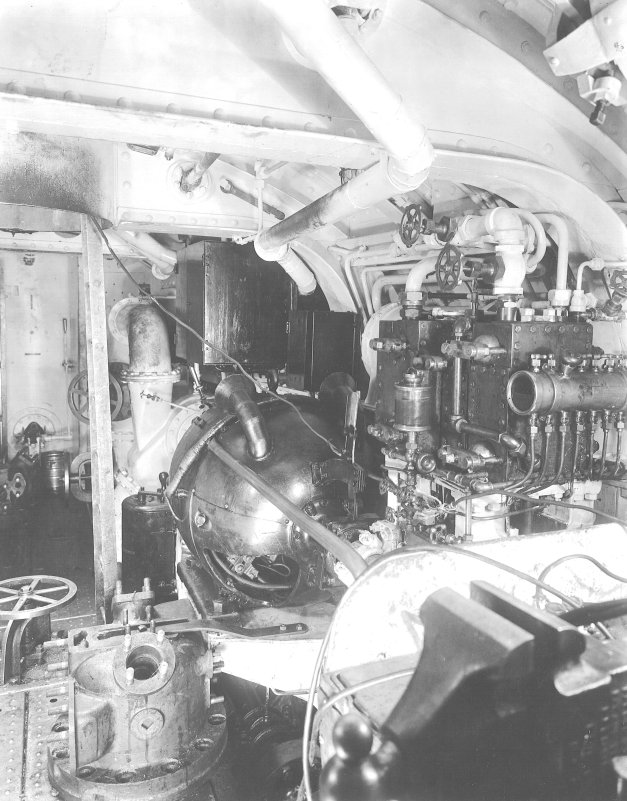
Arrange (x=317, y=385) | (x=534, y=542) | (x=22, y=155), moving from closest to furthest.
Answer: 1. (x=534, y=542)
2. (x=22, y=155)
3. (x=317, y=385)

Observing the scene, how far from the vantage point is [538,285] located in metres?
3.56

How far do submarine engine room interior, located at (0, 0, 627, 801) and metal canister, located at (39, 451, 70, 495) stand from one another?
1855 mm

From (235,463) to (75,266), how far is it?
15.9ft

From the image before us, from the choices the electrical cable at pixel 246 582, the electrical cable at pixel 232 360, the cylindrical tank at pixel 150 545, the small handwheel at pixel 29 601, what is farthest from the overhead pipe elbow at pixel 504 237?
the cylindrical tank at pixel 150 545

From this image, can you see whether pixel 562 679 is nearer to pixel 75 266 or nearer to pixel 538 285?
pixel 538 285

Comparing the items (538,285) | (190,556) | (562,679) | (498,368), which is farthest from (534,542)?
(190,556)

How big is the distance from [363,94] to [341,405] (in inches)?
116

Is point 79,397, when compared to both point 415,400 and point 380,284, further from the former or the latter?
point 415,400

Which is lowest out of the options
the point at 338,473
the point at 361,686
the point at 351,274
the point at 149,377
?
the point at 338,473

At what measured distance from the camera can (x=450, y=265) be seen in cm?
320

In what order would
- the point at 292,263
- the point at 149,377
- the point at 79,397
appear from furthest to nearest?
1. the point at 79,397
2. the point at 149,377
3. the point at 292,263

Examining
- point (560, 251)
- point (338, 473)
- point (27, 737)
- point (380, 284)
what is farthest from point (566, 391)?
point (27, 737)

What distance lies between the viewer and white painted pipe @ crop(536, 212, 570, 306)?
298 centimetres

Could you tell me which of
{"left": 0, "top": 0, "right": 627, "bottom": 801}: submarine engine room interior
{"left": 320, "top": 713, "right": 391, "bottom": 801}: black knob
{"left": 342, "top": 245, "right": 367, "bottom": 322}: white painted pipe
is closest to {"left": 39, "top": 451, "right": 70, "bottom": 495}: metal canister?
{"left": 0, "top": 0, "right": 627, "bottom": 801}: submarine engine room interior
